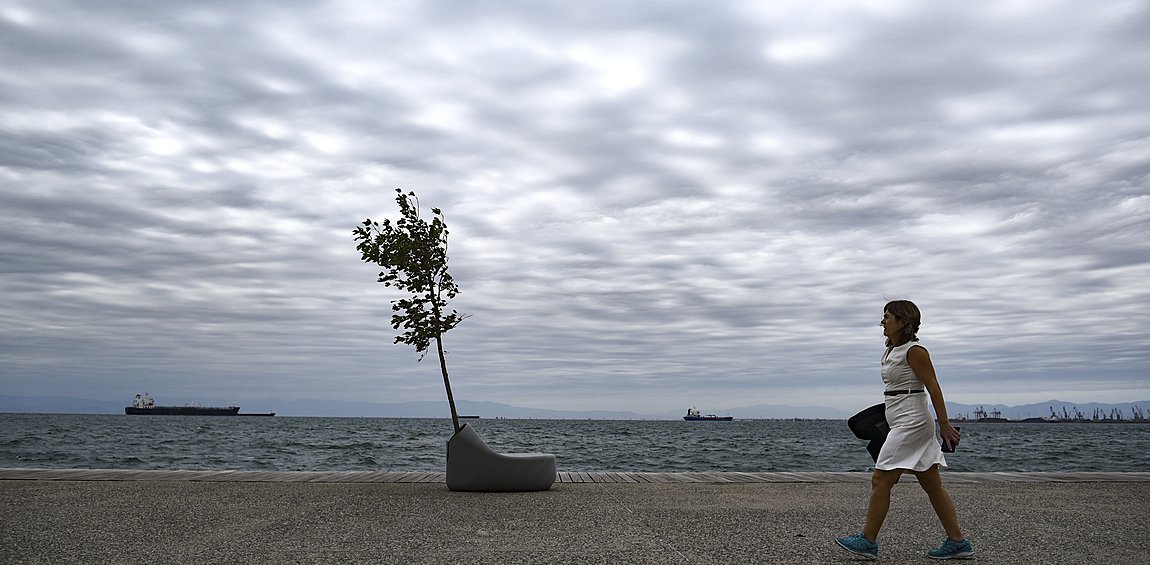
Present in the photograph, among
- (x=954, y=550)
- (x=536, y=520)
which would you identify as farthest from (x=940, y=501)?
(x=536, y=520)

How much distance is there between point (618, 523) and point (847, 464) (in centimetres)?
2754

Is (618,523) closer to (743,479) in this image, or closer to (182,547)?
(182,547)

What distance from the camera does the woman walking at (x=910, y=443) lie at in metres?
5.51

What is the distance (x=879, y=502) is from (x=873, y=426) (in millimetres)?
539

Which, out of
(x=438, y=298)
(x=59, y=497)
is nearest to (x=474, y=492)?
(x=438, y=298)

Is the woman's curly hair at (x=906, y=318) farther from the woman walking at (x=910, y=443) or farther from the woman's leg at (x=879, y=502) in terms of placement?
the woman's leg at (x=879, y=502)

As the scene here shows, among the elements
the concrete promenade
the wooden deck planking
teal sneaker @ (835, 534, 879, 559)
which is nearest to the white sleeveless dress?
teal sneaker @ (835, 534, 879, 559)

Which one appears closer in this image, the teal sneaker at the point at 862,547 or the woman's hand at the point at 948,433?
the woman's hand at the point at 948,433

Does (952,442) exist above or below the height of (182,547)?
above

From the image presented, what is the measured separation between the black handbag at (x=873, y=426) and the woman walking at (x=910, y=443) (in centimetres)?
20

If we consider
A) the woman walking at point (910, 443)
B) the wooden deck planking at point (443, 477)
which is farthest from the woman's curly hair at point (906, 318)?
the wooden deck planking at point (443, 477)

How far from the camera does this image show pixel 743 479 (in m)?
11.6

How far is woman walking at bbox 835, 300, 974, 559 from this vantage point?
5508 millimetres

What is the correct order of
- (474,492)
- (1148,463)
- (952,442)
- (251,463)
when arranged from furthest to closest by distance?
(1148,463) < (251,463) < (474,492) < (952,442)
